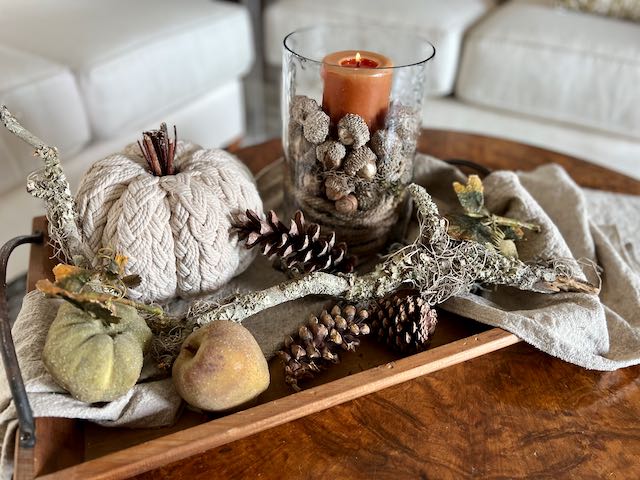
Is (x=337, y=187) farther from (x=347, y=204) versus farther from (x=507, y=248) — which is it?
(x=507, y=248)

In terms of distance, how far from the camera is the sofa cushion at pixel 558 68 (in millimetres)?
1226

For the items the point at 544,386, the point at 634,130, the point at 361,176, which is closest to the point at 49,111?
the point at 361,176

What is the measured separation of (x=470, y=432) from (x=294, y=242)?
25cm

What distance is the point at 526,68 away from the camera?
128 centimetres

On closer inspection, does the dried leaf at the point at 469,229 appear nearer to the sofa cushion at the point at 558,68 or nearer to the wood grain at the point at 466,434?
the wood grain at the point at 466,434

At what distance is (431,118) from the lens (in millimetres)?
1439

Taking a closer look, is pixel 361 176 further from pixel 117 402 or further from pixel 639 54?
pixel 639 54

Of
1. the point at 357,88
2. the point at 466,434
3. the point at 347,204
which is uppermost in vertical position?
the point at 357,88

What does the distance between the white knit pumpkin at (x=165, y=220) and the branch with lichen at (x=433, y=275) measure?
56 mm

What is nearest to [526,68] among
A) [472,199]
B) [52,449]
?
[472,199]

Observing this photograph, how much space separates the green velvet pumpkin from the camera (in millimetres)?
450

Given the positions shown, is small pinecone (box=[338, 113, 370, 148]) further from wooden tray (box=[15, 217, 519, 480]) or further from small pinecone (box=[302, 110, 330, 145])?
wooden tray (box=[15, 217, 519, 480])

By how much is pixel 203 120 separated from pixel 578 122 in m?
0.92

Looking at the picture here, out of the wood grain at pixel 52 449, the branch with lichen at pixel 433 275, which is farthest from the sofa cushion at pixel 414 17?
the wood grain at pixel 52 449
